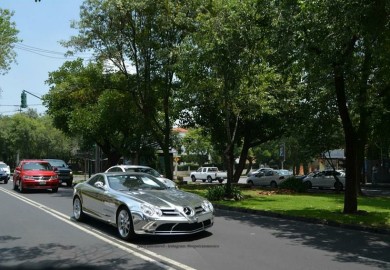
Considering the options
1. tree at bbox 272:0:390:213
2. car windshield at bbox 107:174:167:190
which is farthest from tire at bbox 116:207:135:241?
tree at bbox 272:0:390:213

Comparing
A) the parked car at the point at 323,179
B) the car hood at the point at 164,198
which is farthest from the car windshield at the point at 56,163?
the car hood at the point at 164,198

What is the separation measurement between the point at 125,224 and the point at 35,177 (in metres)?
15.9

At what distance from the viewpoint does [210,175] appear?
47.3 metres

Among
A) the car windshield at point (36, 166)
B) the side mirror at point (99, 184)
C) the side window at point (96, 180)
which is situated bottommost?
the side mirror at point (99, 184)

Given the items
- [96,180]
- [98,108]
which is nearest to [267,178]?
[98,108]

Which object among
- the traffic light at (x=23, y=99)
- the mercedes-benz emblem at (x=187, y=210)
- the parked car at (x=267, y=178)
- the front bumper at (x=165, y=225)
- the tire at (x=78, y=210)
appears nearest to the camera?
the front bumper at (x=165, y=225)

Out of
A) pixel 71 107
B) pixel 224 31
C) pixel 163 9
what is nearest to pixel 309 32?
pixel 224 31

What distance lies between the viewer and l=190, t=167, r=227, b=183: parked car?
4628cm

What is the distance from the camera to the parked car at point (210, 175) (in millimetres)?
46281

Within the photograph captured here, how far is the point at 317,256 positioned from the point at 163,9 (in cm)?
1730

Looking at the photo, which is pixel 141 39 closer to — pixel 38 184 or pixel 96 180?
pixel 38 184

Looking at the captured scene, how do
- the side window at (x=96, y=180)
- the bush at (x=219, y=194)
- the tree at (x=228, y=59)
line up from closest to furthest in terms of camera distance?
the side window at (x=96, y=180)
the tree at (x=228, y=59)
the bush at (x=219, y=194)

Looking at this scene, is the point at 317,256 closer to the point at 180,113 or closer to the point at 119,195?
the point at 119,195

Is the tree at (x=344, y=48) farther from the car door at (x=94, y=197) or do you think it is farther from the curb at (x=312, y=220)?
the car door at (x=94, y=197)
